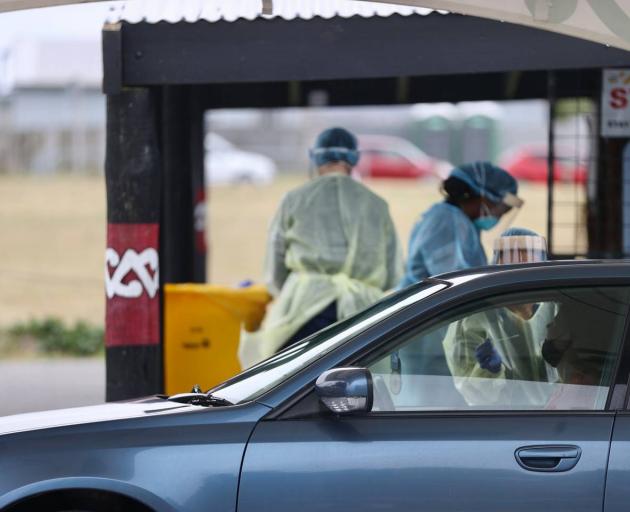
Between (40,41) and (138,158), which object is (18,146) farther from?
(138,158)

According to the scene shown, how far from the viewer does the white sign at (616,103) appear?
8117mm

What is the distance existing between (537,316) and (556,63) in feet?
8.98

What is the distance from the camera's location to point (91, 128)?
3475 cm

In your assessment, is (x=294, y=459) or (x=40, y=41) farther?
(x=40, y=41)

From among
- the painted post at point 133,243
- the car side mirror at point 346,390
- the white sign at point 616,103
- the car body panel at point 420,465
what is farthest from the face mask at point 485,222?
the car side mirror at point 346,390

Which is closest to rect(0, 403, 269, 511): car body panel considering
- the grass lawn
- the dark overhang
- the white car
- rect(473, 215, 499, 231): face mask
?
the dark overhang

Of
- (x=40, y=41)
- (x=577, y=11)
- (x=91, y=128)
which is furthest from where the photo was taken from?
(x=40, y=41)

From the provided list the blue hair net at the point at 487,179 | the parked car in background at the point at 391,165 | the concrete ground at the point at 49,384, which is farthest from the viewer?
the parked car in background at the point at 391,165

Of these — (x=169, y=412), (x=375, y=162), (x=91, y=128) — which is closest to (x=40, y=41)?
(x=91, y=128)

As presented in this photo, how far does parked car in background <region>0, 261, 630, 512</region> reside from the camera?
412 cm

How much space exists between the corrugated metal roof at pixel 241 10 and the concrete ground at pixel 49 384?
12.2 feet

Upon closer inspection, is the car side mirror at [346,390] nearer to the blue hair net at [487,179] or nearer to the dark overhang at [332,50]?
the dark overhang at [332,50]

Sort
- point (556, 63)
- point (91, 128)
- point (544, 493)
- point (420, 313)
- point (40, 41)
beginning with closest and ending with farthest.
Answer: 1. point (544, 493)
2. point (420, 313)
3. point (556, 63)
4. point (91, 128)
5. point (40, 41)

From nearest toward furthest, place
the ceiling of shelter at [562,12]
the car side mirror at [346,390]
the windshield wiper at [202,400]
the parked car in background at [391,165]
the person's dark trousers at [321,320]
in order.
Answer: the car side mirror at [346,390] → the windshield wiper at [202,400] → the ceiling of shelter at [562,12] → the person's dark trousers at [321,320] → the parked car in background at [391,165]
